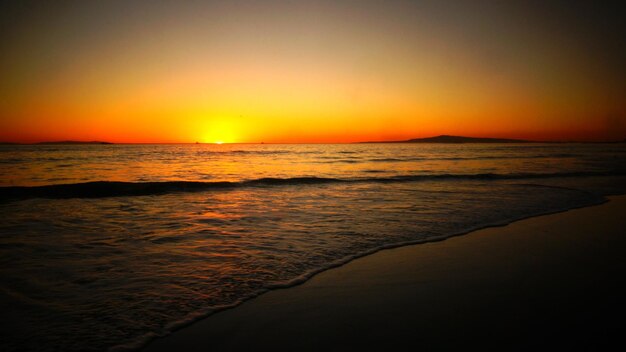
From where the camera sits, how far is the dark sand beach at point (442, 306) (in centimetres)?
325

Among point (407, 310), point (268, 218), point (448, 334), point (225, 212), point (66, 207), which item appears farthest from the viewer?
point (66, 207)

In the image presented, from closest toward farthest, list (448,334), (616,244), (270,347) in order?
1. (270,347)
2. (448,334)
3. (616,244)

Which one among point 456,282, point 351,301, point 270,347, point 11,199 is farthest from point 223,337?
point 11,199

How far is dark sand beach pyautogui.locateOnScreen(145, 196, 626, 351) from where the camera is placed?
128 inches

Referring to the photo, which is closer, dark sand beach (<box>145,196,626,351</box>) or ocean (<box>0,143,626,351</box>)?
dark sand beach (<box>145,196,626,351</box>)

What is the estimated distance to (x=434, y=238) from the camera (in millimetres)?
7270

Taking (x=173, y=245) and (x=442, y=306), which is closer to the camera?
(x=442, y=306)

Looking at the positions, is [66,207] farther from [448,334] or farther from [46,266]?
[448,334]

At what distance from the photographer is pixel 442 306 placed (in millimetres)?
4000

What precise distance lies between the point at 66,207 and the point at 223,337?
1075 cm

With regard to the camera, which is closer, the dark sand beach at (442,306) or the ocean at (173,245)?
the dark sand beach at (442,306)

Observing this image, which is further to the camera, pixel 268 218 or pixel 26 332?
pixel 268 218

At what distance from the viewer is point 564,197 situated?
13.6m

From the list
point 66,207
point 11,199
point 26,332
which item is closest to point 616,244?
point 26,332
